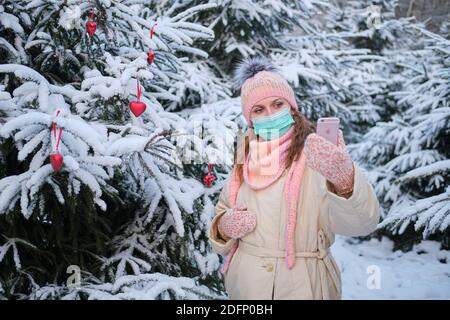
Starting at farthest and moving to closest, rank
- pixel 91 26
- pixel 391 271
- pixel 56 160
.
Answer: pixel 391 271, pixel 91 26, pixel 56 160

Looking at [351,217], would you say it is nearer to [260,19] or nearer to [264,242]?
[264,242]

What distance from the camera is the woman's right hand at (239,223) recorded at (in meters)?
1.92

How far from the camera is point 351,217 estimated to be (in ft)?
5.32

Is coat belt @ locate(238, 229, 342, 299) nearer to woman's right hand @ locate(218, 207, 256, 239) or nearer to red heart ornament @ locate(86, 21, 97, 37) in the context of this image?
woman's right hand @ locate(218, 207, 256, 239)

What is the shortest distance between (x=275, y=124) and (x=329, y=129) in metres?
0.47

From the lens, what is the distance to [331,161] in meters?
1.51

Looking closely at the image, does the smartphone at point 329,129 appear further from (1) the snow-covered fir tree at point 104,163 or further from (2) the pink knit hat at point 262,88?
(1) the snow-covered fir tree at point 104,163

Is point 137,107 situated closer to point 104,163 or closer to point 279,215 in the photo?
point 104,163

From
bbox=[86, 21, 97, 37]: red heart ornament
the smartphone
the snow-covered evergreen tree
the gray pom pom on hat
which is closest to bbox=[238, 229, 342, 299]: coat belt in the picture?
the snow-covered evergreen tree

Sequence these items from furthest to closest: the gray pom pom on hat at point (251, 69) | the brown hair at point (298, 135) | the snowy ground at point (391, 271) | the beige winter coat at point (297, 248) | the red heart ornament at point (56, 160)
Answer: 1. the snowy ground at point (391, 271)
2. the gray pom pom on hat at point (251, 69)
3. the brown hair at point (298, 135)
4. the beige winter coat at point (297, 248)
5. the red heart ornament at point (56, 160)

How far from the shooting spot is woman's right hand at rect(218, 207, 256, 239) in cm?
192

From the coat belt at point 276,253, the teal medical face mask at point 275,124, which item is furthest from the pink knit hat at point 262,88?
the coat belt at point 276,253

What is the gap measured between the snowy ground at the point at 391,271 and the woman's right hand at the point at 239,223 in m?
3.21

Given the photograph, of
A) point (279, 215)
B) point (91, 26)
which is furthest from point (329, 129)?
point (91, 26)
